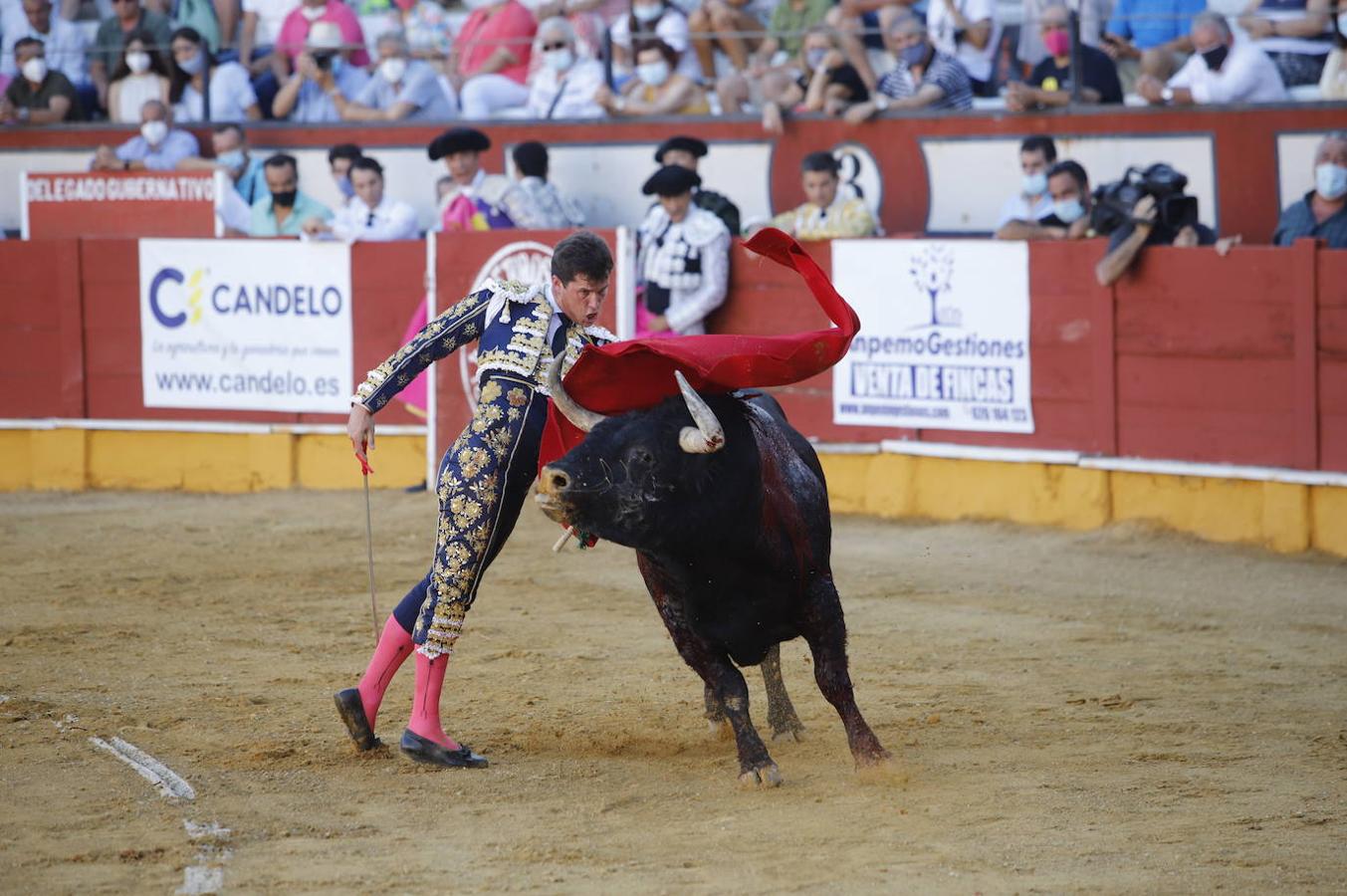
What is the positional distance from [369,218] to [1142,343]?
13.8ft

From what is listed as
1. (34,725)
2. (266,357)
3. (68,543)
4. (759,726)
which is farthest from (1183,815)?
(266,357)

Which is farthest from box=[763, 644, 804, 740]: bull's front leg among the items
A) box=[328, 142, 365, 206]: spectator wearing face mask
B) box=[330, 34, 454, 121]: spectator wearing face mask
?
box=[330, 34, 454, 121]: spectator wearing face mask

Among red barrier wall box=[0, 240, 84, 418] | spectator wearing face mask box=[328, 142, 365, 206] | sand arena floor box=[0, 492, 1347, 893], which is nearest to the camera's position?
sand arena floor box=[0, 492, 1347, 893]

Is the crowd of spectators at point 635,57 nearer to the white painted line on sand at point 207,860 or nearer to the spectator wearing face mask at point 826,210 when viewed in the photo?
the spectator wearing face mask at point 826,210

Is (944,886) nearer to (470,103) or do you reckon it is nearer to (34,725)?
(34,725)

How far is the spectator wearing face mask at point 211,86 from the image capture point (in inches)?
461

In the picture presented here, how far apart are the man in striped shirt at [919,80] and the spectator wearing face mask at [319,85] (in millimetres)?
3486

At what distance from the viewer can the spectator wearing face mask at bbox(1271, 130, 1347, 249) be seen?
745 centimetres

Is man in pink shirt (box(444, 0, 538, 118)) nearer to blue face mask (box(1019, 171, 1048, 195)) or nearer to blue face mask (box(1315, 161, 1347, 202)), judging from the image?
blue face mask (box(1019, 171, 1048, 195))

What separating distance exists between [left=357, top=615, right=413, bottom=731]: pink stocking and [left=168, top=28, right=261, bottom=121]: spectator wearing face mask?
762cm

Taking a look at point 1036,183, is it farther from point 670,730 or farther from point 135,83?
point 135,83

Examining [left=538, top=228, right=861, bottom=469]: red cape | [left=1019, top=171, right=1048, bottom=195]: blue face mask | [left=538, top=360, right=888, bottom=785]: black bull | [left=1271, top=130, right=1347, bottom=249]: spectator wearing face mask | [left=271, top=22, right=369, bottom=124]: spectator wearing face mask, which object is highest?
[left=271, top=22, right=369, bottom=124]: spectator wearing face mask

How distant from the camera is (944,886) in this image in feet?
11.7

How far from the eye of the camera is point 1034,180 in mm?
8727
